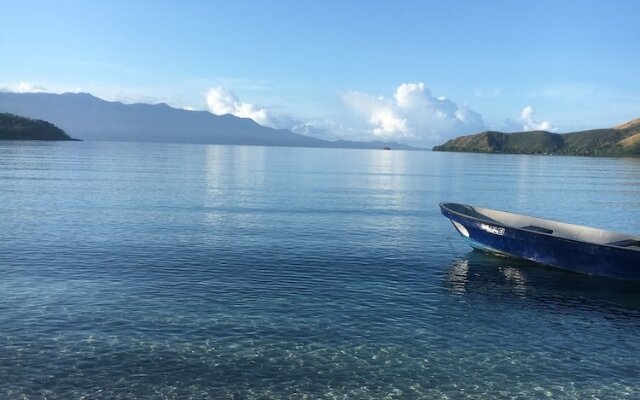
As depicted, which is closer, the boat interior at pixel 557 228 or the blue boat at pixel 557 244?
the blue boat at pixel 557 244

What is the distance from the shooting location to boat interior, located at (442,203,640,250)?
33581 millimetres

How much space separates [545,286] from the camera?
29672 millimetres

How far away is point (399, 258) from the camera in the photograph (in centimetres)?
3494

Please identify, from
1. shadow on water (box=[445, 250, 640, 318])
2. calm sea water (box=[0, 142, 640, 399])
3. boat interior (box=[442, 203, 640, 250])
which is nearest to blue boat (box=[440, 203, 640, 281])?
boat interior (box=[442, 203, 640, 250])

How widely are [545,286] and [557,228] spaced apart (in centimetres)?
1019

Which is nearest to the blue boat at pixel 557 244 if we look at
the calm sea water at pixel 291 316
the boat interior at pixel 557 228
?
the boat interior at pixel 557 228

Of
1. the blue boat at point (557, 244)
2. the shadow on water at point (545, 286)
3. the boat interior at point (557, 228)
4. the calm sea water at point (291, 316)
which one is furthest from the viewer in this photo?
the boat interior at point (557, 228)

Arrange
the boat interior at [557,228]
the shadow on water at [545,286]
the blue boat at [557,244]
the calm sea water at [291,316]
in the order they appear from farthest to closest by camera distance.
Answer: the boat interior at [557,228]
the blue boat at [557,244]
the shadow on water at [545,286]
the calm sea water at [291,316]

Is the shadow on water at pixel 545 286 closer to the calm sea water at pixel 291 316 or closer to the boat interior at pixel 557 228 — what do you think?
the calm sea water at pixel 291 316

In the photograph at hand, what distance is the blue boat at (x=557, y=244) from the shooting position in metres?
30.0

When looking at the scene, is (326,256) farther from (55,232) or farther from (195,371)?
(55,232)

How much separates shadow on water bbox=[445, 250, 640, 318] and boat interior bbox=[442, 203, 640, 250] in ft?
8.06

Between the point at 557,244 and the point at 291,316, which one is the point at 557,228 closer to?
the point at 557,244

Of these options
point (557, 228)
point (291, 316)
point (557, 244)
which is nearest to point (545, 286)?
point (557, 244)
